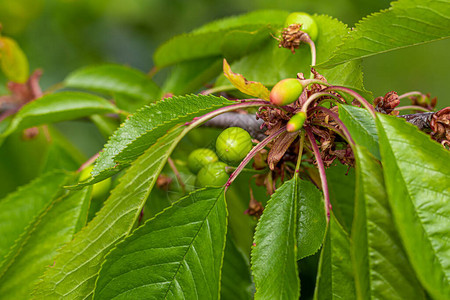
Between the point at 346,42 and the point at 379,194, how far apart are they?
1.24 ft

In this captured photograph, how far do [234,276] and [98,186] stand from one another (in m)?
0.53

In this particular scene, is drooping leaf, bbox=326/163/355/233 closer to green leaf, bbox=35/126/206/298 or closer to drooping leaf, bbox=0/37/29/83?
green leaf, bbox=35/126/206/298

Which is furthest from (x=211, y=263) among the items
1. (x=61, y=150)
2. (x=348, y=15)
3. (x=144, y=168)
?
(x=348, y=15)

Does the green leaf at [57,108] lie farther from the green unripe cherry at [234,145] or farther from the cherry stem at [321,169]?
the cherry stem at [321,169]

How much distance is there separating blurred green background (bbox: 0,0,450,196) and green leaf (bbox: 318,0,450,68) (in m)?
2.07

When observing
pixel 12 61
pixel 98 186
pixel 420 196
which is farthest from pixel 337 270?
pixel 12 61

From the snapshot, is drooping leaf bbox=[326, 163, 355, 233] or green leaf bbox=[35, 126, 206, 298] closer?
green leaf bbox=[35, 126, 206, 298]

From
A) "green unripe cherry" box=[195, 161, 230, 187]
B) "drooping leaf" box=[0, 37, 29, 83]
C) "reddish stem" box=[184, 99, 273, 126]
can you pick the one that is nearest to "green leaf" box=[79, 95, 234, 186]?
"reddish stem" box=[184, 99, 273, 126]

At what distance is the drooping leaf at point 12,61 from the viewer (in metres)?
1.83

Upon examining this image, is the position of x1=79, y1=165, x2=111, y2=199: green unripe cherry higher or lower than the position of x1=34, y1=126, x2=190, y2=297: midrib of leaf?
higher

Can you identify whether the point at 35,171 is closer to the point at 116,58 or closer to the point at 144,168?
the point at 116,58

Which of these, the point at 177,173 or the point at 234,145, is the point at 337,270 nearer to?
the point at 234,145

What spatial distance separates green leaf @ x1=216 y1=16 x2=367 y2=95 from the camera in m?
1.08

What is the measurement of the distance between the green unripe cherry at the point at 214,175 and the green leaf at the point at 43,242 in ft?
1.18
